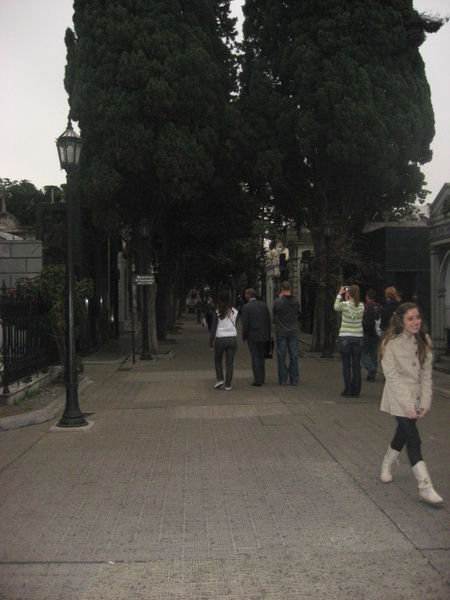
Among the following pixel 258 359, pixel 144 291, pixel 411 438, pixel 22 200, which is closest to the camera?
pixel 411 438

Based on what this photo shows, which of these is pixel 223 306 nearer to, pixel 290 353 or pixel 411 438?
pixel 290 353

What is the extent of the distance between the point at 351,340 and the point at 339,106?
32.5 ft

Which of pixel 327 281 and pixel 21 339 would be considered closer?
pixel 21 339

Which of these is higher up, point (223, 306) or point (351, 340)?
point (223, 306)

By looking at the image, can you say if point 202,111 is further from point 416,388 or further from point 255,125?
point 416,388

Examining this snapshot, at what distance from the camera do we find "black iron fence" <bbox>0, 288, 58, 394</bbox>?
10.2m

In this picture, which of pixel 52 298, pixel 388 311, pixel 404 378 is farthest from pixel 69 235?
pixel 388 311

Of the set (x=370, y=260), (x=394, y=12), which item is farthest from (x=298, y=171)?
(x=394, y=12)

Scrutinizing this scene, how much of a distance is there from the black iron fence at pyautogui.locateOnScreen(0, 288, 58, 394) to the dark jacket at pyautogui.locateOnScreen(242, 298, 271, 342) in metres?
3.75

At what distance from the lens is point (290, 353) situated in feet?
42.1

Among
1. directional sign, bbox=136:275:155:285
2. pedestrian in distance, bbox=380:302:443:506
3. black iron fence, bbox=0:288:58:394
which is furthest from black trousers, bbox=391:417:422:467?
directional sign, bbox=136:275:155:285

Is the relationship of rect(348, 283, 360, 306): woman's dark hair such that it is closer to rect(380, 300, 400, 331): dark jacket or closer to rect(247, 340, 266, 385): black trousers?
rect(380, 300, 400, 331): dark jacket

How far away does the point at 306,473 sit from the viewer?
6.41 meters

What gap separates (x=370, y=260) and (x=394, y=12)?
7.44 metres
